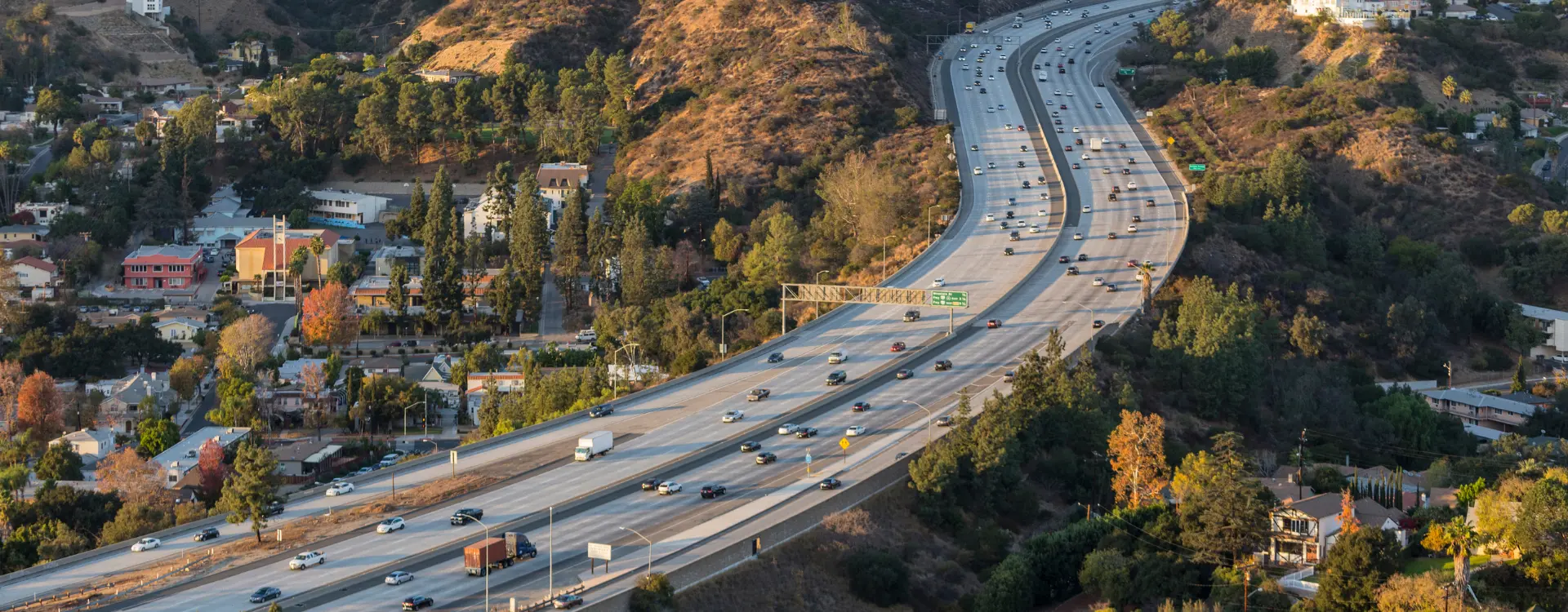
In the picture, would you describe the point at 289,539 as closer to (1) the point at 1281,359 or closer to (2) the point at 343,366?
(2) the point at 343,366

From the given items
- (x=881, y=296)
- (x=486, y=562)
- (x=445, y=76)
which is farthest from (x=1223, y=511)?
(x=445, y=76)

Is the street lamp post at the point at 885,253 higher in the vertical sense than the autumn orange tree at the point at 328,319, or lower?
higher

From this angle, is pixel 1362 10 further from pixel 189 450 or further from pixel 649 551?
pixel 649 551

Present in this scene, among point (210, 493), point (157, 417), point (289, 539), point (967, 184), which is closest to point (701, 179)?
point (967, 184)

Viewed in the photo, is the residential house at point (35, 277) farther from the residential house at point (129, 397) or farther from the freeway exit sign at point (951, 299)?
the freeway exit sign at point (951, 299)

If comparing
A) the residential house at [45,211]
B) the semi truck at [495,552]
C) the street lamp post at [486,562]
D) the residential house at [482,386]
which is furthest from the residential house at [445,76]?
the semi truck at [495,552]

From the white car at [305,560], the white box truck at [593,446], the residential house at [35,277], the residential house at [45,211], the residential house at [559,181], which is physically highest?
the residential house at [559,181]
